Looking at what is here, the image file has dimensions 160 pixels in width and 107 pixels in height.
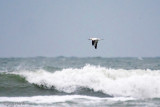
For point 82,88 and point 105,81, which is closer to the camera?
point 82,88

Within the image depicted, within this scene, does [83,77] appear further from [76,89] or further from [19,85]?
[19,85]

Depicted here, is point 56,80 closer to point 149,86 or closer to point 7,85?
point 7,85

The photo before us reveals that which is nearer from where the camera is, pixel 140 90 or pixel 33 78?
pixel 140 90

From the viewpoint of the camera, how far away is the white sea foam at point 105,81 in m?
19.9

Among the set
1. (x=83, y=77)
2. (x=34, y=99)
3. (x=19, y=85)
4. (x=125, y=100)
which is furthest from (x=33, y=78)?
(x=125, y=100)

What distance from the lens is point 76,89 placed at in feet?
67.9

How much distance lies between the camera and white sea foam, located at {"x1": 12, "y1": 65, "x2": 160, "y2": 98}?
19.9 meters

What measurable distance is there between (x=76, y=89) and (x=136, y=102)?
15.8ft

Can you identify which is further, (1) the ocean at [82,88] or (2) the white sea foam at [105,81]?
(2) the white sea foam at [105,81]

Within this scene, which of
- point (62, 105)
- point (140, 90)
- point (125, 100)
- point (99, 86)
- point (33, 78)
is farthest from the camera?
point (33, 78)

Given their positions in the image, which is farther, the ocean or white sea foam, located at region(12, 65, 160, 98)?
white sea foam, located at region(12, 65, 160, 98)

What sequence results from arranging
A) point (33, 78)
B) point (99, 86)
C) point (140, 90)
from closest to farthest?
point (140, 90) → point (99, 86) → point (33, 78)

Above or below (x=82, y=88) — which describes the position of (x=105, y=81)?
above

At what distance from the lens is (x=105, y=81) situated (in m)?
21.7
